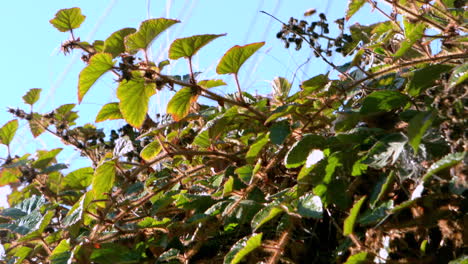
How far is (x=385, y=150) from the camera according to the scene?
0.88 m

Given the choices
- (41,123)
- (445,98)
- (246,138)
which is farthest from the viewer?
(41,123)

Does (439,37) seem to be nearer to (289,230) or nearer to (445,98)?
(445,98)

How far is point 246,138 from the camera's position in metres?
1.27

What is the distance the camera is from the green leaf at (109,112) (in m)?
1.38

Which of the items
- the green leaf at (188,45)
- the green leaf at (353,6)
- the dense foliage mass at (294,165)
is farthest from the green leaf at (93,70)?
the green leaf at (353,6)

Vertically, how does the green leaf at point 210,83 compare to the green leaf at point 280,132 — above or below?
above

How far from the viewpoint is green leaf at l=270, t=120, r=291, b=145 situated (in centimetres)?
106

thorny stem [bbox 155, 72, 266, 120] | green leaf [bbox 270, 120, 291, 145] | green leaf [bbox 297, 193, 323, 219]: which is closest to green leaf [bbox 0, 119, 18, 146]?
thorny stem [bbox 155, 72, 266, 120]

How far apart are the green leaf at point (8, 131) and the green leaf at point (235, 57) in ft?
2.71

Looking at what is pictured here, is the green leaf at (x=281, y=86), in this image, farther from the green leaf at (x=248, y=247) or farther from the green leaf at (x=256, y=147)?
the green leaf at (x=248, y=247)

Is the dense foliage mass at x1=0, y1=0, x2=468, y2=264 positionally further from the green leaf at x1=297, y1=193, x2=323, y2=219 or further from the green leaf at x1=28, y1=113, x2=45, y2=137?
the green leaf at x1=28, y1=113, x2=45, y2=137

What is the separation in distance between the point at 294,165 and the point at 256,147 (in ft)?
0.36

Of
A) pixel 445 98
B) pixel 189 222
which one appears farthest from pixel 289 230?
pixel 445 98

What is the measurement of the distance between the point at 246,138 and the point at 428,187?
0.48 meters
